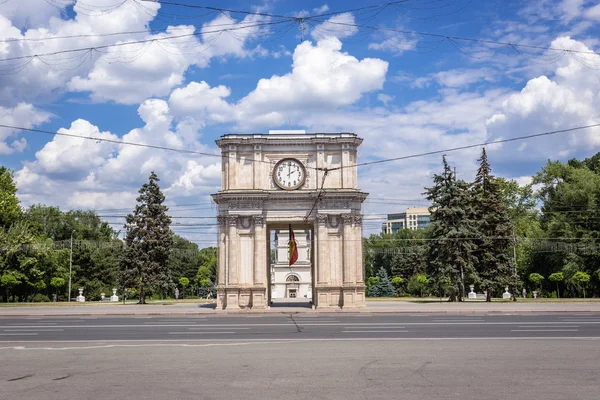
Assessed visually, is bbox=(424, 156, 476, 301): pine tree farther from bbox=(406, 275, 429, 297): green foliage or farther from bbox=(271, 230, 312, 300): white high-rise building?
bbox=(271, 230, 312, 300): white high-rise building

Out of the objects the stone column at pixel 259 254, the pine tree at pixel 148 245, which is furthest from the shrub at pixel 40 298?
the stone column at pixel 259 254

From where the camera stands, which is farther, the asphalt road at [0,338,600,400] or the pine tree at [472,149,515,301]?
the pine tree at [472,149,515,301]

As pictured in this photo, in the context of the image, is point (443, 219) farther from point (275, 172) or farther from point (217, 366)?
point (217, 366)

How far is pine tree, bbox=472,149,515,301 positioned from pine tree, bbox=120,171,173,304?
96.0 feet

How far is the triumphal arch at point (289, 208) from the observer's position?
38.3m

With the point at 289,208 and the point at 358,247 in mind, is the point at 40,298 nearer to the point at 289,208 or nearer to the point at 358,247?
the point at 289,208

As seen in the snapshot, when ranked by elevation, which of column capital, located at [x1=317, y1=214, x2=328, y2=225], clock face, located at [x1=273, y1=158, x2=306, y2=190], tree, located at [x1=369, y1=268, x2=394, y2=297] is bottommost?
tree, located at [x1=369, y1=268, x2=394, y2=297]

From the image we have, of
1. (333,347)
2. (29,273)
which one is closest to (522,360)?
(333,347)

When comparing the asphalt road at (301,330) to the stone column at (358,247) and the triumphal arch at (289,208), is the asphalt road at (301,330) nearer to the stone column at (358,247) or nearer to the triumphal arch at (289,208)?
the triumphal arch at (289,208)

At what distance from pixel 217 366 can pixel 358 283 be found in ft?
84.3

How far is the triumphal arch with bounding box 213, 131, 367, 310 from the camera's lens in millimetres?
38281

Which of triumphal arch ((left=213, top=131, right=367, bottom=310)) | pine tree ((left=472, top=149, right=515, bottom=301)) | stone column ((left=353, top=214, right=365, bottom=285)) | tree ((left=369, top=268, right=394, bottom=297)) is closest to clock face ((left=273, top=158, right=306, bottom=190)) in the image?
triumphal arch ((left=213, top=131, right=367, bottom=310))

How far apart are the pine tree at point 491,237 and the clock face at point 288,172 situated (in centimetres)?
2121

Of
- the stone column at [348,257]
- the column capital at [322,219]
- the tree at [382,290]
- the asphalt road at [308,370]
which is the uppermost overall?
the column capital at [322,219]
